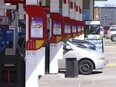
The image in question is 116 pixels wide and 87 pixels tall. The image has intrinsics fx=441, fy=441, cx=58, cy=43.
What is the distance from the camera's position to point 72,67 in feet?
57.1

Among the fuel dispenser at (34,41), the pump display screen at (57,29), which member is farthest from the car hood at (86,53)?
the fuel dispenser at (34,41)

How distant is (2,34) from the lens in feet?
39.9

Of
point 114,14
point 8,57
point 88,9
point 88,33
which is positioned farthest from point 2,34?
point 114,14

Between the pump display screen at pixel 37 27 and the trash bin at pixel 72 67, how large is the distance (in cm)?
778

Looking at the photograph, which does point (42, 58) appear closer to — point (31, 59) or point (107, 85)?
point (31, 59)

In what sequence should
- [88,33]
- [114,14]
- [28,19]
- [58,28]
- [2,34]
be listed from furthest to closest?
[114,14]
[88,33]
[58,28]
[2,34]
[28,19]

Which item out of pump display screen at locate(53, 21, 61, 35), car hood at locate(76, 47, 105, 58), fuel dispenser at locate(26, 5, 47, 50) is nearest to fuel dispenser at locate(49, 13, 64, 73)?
pump display screen at locate(53, 21, 61, 35)

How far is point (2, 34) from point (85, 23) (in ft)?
94.4

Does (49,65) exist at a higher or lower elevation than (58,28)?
lower

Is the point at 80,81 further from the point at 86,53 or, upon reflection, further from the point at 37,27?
the point at 37,27

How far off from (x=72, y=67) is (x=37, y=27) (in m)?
7.93

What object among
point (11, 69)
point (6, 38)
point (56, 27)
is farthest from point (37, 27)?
point (56, 27)

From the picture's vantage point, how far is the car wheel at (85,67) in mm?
18906

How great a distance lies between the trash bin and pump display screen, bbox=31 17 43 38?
7.78m
